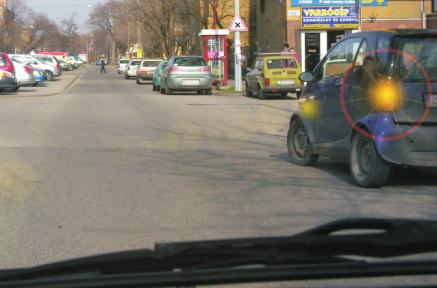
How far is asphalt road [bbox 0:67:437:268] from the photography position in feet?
17.9

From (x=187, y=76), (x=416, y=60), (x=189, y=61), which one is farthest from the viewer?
(x=189, y=61)

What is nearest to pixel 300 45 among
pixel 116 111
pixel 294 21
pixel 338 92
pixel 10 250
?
pixel 294 21

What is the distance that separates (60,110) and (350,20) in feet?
59.0

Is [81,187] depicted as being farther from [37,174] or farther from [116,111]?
[116,111]

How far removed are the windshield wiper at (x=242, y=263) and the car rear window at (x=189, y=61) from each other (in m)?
23.1

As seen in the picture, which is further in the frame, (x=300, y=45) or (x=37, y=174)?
(x=300, y=45)

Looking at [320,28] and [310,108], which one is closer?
[310,108]

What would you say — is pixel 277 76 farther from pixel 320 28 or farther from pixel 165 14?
pixel 165 14

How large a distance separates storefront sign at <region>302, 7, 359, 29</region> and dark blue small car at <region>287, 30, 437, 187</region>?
2436cm

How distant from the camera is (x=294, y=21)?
33.3 meters

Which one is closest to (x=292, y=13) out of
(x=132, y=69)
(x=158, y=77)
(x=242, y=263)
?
(x=158, y=77)

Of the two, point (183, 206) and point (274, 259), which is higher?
point (274, 259)

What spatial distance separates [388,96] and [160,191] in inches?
109

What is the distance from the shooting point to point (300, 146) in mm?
9203
